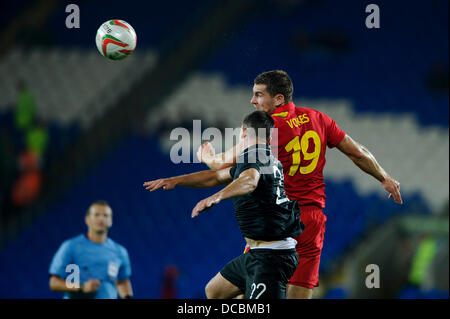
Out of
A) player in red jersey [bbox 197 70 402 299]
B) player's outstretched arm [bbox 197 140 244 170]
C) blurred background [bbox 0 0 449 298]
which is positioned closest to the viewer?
player's outstretched arm [bbox 197 140 244 170]

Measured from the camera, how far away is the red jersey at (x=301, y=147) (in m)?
4.79

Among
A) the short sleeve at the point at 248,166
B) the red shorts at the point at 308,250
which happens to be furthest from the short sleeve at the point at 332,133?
the short sleeve at the point at 248,166

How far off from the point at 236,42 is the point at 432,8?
3.76m

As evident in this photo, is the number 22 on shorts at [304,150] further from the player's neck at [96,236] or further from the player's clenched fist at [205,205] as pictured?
the player's neck at [96,236]

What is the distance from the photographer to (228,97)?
12.0 meters

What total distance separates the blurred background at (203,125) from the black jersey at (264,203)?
5.09 m

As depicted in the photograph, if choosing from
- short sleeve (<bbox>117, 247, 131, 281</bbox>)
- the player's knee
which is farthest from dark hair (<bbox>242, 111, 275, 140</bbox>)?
short sleeve (<bbox>117, 247, 131, 281</bbox>)

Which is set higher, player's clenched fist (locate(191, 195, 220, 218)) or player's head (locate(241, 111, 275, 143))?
player's head (locate(241, 111, 275, 143))

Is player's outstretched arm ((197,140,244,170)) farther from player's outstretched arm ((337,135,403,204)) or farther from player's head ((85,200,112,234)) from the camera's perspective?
player's head ((85,200,112,234))

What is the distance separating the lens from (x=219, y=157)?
183 inches

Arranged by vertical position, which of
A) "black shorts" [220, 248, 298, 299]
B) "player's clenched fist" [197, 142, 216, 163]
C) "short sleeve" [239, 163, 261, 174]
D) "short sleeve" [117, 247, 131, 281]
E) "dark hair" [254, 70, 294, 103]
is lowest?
"short sleeve" [117, 247, 131, 281]

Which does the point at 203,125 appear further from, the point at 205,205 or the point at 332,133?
the point at 205,205

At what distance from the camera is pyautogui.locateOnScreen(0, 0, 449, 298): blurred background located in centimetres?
952

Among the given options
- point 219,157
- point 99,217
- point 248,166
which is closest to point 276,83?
point 219,157
